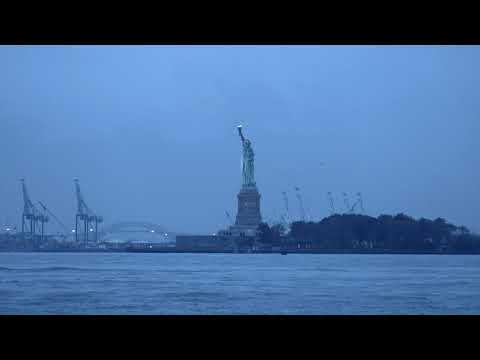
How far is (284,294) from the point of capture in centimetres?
1277
